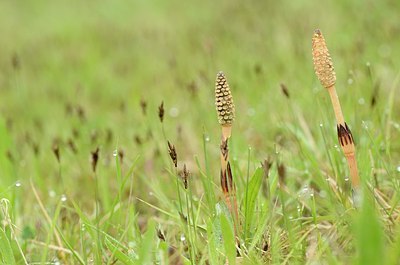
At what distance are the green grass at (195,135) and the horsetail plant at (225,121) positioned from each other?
0.05 metres

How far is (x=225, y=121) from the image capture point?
1.64m

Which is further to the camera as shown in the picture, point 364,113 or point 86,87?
point 86,87

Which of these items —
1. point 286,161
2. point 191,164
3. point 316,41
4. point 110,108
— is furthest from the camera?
point 110,108

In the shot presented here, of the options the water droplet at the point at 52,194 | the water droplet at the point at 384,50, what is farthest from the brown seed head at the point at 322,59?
the water droplet at the point at 384,50

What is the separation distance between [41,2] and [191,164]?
724cm

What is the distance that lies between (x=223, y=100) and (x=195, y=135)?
5.16 feet

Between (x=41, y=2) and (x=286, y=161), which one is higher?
(x=41, y=2)

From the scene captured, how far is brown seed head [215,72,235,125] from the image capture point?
62.0 inches

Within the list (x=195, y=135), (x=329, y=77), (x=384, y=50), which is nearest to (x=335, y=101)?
(x=329, y=77)

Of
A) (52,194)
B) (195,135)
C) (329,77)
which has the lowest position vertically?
(52,194)

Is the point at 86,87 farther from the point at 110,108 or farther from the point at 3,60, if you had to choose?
the point at 3,60

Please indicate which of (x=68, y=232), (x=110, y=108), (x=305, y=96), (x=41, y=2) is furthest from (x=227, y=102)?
(x=41, y=2)

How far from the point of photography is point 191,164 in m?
2.93

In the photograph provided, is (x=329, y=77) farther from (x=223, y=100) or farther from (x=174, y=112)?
(x=174, y=112)
